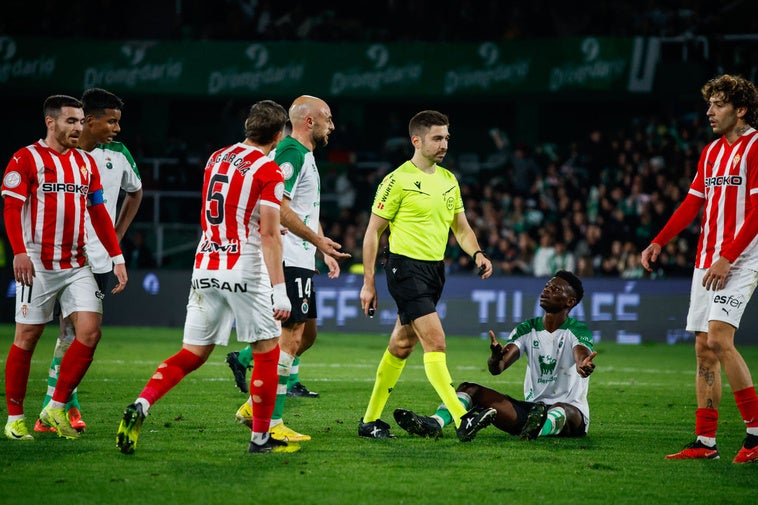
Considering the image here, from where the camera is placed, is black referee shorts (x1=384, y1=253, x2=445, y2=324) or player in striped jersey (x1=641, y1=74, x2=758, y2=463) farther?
black referee shorts (x1=384, y1=253, x2=445, y2=324)

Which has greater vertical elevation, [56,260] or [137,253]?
[137,253]

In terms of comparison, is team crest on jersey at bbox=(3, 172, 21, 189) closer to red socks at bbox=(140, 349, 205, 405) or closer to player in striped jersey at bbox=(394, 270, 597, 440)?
red socks at bbox=(140, 349, 205, 405)

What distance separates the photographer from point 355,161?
2578cm

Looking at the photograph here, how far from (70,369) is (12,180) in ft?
4.34

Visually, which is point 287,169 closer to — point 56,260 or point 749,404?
point 56,260

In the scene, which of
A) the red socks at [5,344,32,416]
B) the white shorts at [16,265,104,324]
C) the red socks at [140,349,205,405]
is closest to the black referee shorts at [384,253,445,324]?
the red socks at [140,349,205,405]

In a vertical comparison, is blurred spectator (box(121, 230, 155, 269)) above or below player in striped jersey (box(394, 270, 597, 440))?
above

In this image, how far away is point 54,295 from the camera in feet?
23.7

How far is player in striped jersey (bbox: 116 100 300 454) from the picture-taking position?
6461 mm

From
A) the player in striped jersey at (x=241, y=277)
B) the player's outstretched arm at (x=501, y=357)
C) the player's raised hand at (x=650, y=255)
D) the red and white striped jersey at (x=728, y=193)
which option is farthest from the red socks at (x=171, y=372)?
the red and white striped jersey at (x=728, y=193)

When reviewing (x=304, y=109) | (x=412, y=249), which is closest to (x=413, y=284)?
(x=412, y=249)

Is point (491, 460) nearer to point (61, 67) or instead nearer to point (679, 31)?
point (679, 31)

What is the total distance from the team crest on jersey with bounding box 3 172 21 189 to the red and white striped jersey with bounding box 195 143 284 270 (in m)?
1.36

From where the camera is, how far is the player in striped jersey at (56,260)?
7145 mm
